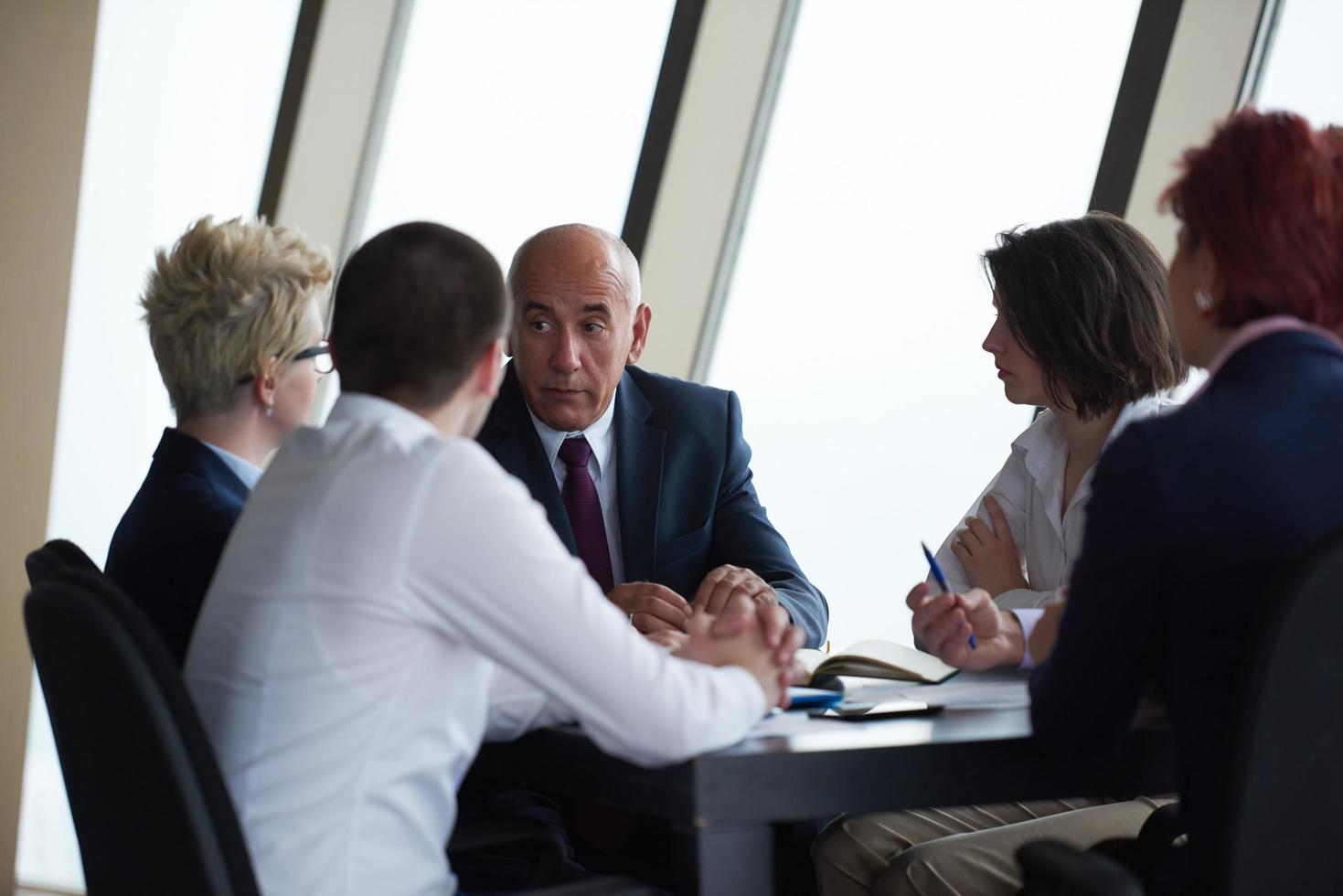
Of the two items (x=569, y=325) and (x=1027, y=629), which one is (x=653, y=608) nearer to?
(x=1027, y=629)

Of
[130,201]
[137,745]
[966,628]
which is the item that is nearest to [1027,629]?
[966,628]

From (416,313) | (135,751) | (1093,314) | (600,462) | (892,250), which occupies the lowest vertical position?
(135,751)

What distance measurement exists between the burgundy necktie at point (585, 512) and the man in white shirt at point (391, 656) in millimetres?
1169

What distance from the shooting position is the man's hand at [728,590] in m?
2.21

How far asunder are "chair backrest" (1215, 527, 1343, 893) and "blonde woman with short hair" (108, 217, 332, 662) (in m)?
1.38

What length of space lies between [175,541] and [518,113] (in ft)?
10.8

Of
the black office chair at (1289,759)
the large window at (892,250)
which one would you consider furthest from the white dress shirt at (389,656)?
the large window at (892,250)

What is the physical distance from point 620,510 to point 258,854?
140cm

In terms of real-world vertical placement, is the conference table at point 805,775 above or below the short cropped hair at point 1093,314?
below

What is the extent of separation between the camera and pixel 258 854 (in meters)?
1.28

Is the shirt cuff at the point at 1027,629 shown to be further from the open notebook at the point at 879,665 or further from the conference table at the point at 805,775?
the conference table at the point at 805,775

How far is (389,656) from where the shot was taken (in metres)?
1.30

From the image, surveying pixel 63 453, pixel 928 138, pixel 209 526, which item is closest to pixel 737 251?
pixel 928 138

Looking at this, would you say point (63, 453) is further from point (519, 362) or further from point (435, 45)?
point (519, 362)
